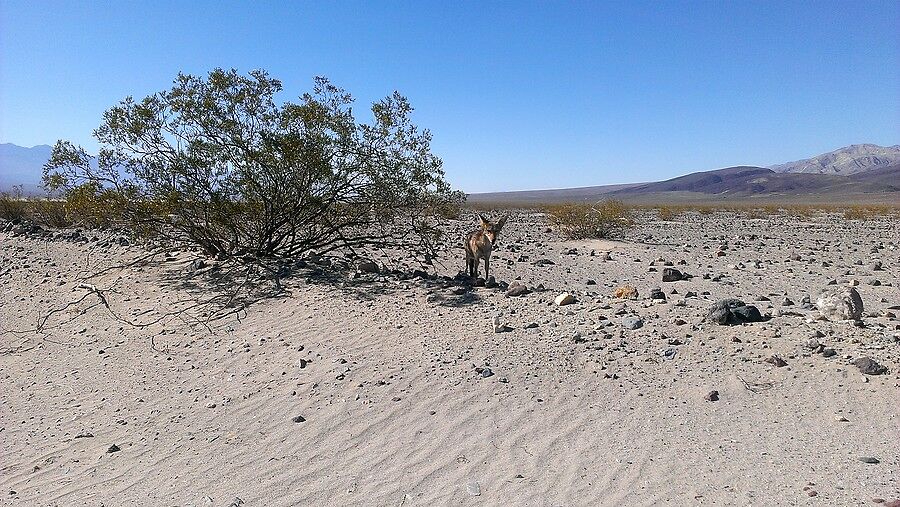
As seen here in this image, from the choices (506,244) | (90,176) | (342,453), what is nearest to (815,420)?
(342,453)

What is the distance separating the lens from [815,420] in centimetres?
455

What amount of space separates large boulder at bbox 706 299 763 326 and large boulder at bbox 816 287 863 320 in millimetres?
625

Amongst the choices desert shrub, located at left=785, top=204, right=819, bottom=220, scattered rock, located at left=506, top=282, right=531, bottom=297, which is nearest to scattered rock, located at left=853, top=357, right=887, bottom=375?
scattered rock, located at left=506, top=282, right=531, bottom=297

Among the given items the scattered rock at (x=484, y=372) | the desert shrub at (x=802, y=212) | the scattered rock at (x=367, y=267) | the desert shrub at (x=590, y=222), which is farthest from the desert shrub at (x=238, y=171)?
the desert shrub at (x=802, y=212)

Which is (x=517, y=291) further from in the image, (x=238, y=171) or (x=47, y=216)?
(x=47, y=216)

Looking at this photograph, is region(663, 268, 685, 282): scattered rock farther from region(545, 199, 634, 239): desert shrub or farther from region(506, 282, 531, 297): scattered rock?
region(545, 199, 634, 239): desert shrub

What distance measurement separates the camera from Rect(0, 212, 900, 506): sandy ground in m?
4.04

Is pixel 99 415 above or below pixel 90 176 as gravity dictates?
below

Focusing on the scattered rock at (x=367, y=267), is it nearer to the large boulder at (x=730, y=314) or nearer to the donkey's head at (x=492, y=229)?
the donkey's head at (x=492, y=229)

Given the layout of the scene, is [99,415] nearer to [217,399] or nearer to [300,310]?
[217,399]

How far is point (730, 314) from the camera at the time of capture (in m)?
6.57

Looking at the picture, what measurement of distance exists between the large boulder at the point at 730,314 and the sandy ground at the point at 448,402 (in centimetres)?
19

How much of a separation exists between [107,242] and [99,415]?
32.1 feet

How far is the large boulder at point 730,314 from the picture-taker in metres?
6.54
